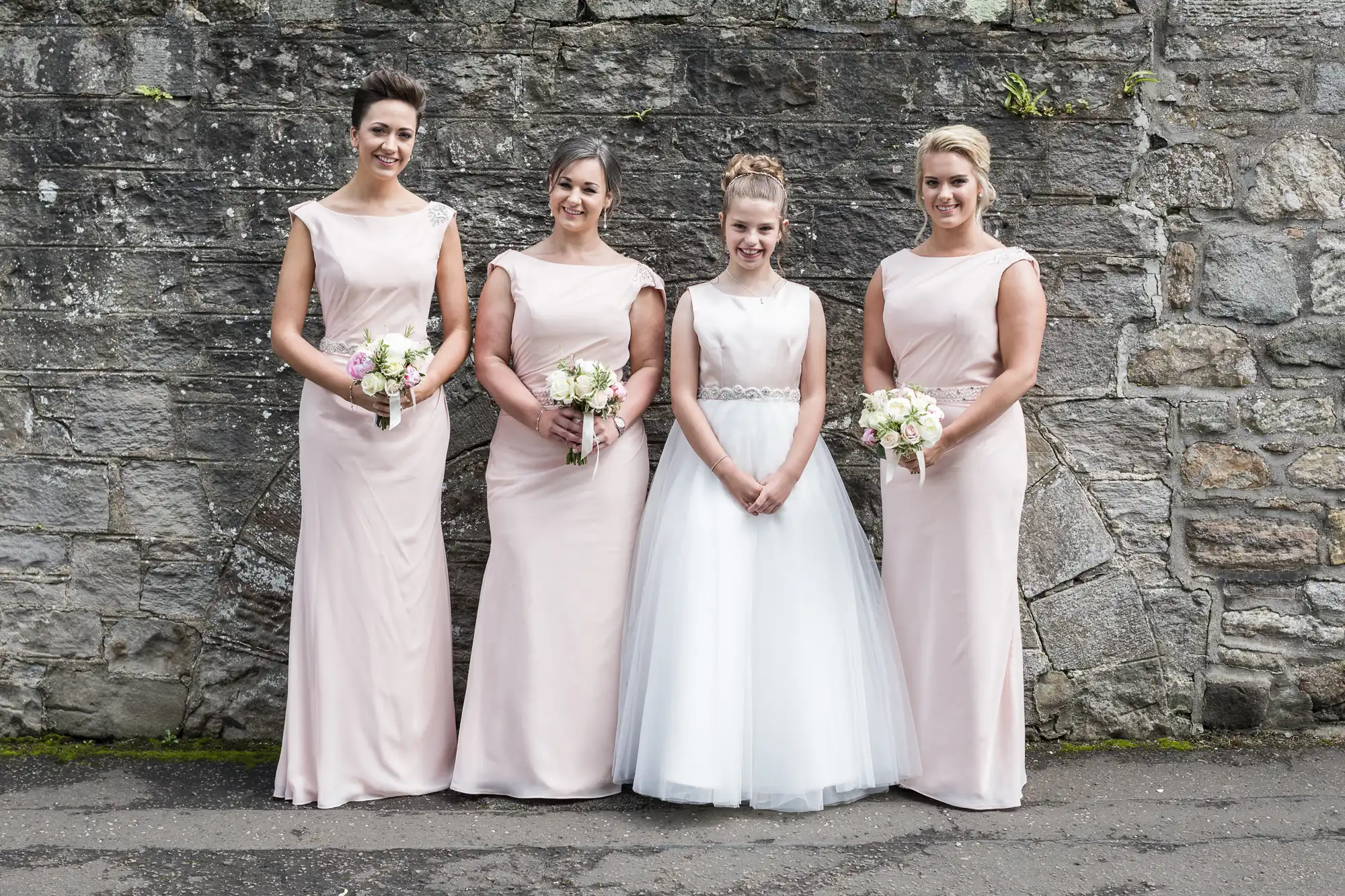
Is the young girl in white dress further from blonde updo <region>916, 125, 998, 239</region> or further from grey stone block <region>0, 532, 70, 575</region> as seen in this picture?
grey stone block <region>0, 532, 70, 575</region>

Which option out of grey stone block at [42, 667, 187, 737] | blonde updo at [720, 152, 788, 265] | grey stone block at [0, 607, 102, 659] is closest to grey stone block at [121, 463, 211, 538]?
grey stone block at [0, 607, 102, 659]

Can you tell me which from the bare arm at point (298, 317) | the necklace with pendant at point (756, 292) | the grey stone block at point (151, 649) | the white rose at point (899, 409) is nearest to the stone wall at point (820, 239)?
the grey stone block at point (151, 649)

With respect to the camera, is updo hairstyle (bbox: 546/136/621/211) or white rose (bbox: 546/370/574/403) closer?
white rose (bbox: 546/370/574/403)

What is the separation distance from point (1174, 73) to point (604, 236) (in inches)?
87.5

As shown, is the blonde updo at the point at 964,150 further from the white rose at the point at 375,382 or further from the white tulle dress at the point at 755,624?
the white rose at the point at 375,382

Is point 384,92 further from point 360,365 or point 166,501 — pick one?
point 166,501

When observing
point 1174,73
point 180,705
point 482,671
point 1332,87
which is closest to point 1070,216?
point 1174,73

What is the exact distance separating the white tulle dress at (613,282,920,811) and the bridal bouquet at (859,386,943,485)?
12.8 inches

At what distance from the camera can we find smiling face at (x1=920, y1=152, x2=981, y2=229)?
12.7 feet

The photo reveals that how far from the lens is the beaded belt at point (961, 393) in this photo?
393cm

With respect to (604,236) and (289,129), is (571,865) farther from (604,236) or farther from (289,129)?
(289,129)

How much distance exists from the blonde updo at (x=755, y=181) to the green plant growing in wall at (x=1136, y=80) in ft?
4.47

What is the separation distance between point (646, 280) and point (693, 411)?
52cm

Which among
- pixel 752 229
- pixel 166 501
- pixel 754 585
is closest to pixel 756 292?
pixel 752 229
